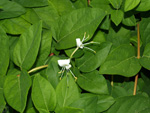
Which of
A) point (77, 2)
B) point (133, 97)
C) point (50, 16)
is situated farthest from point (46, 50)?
point (133, 97)

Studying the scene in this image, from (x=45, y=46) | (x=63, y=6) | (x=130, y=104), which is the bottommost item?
(x=130, y=104)

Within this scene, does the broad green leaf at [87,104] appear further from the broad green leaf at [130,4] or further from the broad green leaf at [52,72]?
the broad green leaf at [130,4]

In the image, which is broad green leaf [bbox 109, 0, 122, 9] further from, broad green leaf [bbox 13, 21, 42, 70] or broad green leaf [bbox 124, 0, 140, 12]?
broad green leaf [bbox 13, 21, 42, 70]

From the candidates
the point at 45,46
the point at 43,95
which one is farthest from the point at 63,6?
the point at 43,95

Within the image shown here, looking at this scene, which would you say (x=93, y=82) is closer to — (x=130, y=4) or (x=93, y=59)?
(x=93, y=59)

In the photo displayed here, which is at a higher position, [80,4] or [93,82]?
[80,4]

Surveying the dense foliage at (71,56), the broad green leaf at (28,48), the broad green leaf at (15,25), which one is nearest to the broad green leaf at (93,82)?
the dense foliage at (71,56)
